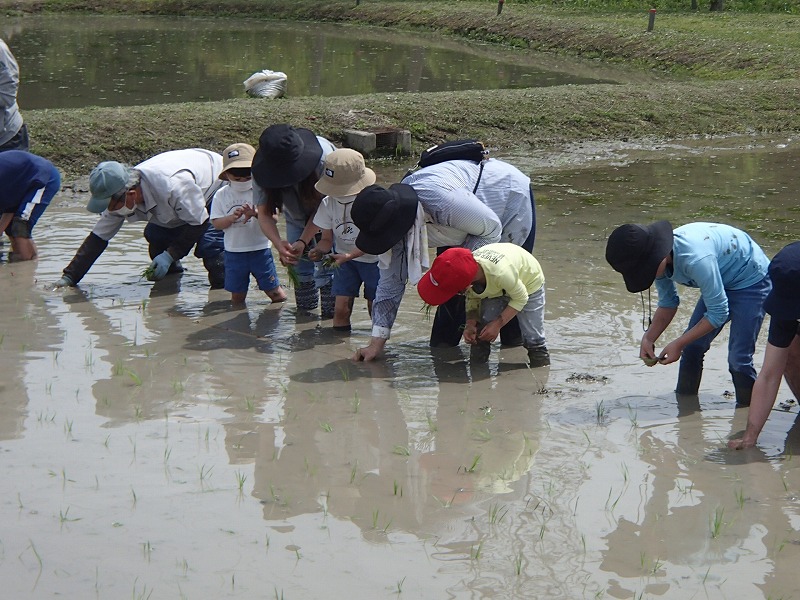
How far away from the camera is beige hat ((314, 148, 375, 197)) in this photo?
247 inches

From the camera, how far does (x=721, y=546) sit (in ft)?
13.1

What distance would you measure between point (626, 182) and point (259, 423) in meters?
7.20

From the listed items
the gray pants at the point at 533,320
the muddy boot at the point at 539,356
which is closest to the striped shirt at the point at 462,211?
the gray pants at the point at 533,320

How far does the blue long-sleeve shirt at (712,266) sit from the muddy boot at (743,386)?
0.46 m

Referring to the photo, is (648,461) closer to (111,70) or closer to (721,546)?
(721,546)

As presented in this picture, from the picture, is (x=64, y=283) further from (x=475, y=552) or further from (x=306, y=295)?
(x=475, y=552)

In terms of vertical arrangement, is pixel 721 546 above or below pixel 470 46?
above

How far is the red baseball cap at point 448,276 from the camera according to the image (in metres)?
5.56

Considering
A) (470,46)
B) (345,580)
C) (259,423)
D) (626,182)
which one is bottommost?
(470,46)

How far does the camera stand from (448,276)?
5555 mm

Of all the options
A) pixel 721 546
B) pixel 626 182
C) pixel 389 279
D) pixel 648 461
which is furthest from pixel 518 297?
pixel 626 182

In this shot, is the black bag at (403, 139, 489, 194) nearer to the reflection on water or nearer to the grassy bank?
the grassy bank

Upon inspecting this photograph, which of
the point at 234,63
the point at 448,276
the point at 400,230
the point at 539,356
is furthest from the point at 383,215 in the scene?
the point at 234,63

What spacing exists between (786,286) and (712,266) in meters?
0.56
